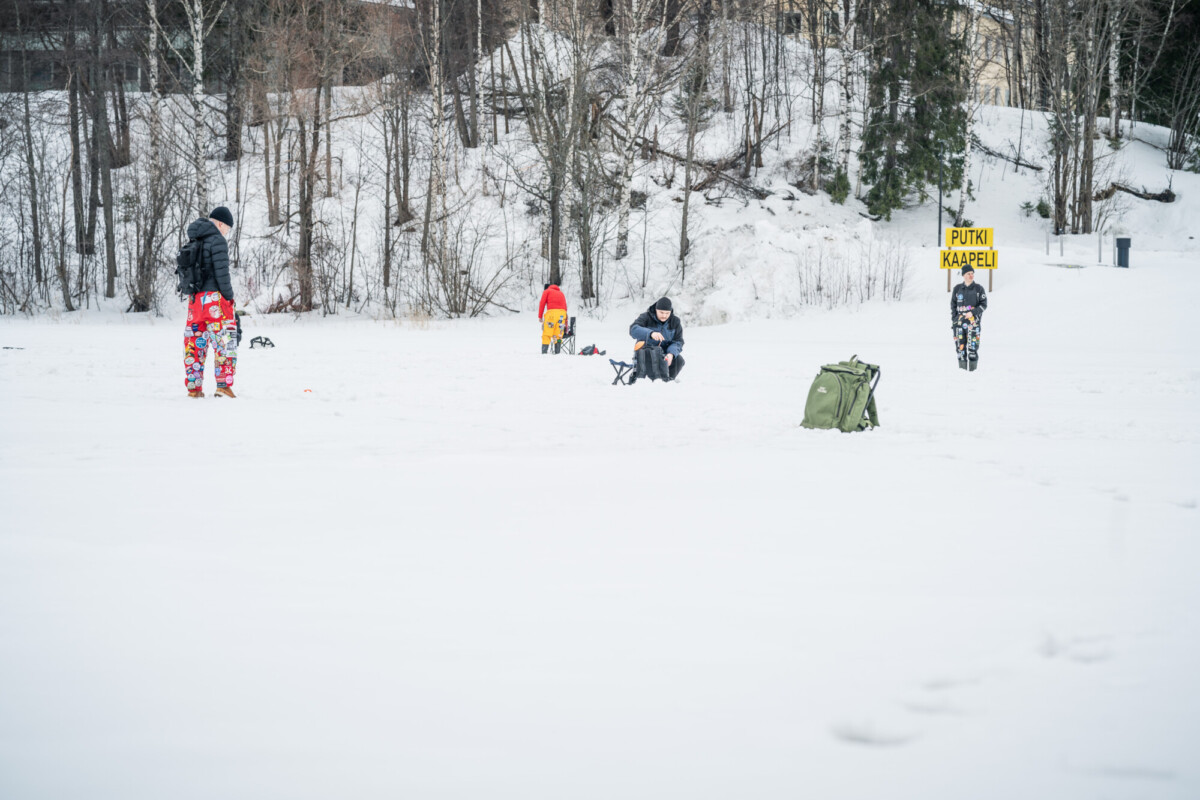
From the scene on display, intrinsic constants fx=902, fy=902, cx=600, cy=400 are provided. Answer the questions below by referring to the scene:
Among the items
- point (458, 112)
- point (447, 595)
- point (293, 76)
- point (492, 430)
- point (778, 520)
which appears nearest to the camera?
point (447, 595)

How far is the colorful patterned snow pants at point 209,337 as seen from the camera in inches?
340

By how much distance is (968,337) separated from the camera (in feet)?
41.3

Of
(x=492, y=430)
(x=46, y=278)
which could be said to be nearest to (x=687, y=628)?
(x=492, y=430)

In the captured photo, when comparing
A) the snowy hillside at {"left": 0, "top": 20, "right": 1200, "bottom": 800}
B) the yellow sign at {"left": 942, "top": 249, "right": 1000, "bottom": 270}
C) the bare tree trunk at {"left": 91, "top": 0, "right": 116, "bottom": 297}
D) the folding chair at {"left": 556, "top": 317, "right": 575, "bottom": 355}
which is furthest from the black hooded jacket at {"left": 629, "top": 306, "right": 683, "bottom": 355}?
the bare tree trunk at {"left": 91, "top": 0, "right": 116, "bottom": 297}

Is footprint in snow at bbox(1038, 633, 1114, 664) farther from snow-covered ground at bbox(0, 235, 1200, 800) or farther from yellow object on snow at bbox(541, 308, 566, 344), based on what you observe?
yellow object on snow at bbox(541, 308, 566, 344)

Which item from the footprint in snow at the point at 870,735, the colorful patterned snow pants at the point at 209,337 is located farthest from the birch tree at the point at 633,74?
the footprint in snow at the point at 870,735

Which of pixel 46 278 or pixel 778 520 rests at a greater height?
pixel 46 278

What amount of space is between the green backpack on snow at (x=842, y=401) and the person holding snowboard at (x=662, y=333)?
3.25 metres

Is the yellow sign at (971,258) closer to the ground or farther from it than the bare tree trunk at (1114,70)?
closer to the ground

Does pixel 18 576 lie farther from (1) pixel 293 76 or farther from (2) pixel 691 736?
(1) pixel 293 76

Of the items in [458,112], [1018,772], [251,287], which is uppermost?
[458,112]

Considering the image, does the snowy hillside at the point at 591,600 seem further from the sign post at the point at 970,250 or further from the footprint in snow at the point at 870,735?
the sign post at the point at 970,250

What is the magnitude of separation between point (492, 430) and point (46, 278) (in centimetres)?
2581

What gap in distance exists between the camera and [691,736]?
226cm
